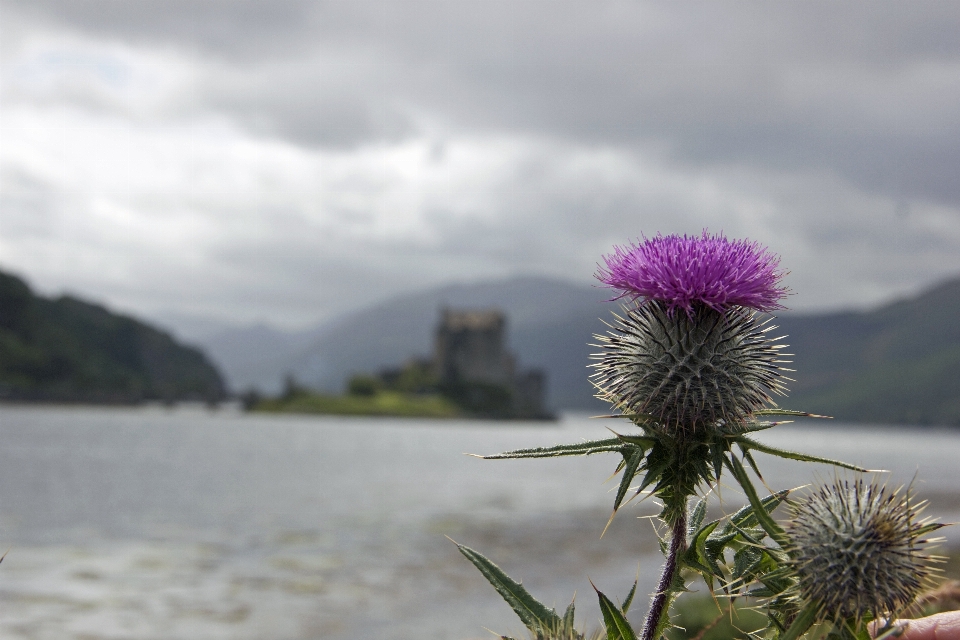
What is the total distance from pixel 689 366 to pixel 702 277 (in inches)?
17.6

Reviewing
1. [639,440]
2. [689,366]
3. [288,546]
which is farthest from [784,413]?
[288,546]

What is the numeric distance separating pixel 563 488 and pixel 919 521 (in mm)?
85989

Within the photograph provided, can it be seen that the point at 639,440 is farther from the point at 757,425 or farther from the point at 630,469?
the point at 757,425

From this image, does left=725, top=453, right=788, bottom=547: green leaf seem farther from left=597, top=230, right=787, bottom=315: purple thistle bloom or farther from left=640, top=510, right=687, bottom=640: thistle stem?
left=597, top=230, right=787, bottom=315: purple thistle bloom

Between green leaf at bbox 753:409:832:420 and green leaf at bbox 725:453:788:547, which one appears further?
green leaf at bbox 753:409:832:420

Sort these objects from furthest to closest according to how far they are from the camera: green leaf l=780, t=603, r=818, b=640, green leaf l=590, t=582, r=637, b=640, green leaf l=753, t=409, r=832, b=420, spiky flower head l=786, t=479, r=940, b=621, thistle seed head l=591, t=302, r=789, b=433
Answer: thistle seed head l=591, t=302, r=789, b=433 < green leaf l=753, t=409, r=832, b=420 < green leaf l=590, t=582, r=637, b=640 < spiky flower head l=786, t=479, r=940, b=621 < green leaf l=780, t=603, r=818, b=640

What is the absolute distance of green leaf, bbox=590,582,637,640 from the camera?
3.26 m

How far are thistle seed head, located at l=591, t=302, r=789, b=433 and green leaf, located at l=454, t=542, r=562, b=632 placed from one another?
100 cm

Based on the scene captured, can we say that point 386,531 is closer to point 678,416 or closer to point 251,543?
point 251,543

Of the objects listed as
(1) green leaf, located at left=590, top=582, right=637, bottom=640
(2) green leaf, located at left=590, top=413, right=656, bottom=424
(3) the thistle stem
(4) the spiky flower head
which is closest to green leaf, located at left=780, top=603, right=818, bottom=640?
(4) the spiky flower head

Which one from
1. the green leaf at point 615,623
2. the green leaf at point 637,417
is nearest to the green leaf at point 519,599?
the green leaf at point 615,623

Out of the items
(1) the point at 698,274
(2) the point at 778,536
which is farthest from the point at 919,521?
(1) the point at 698,274

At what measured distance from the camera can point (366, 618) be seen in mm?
28406

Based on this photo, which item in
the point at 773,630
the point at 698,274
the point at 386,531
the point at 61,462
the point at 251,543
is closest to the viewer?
the point at 773,630
